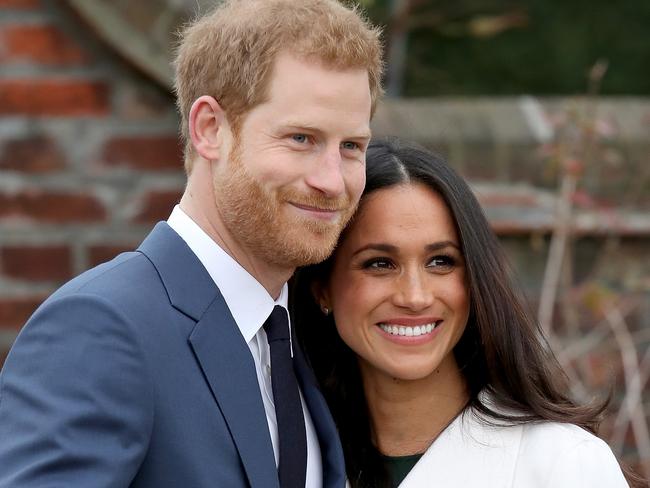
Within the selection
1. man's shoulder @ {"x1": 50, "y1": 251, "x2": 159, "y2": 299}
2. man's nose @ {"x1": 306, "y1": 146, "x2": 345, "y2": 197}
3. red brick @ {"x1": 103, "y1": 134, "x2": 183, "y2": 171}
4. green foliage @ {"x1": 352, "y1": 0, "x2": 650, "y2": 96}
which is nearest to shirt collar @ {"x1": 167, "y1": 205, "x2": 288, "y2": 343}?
man's shoulder @ {"x1": 50, "y1": 251, "x2": 159, "y2": 299}

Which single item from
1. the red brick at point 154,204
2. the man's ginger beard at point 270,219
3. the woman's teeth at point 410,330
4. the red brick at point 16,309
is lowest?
the red brick at point 16,309

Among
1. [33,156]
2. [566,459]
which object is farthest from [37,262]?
[566,459]

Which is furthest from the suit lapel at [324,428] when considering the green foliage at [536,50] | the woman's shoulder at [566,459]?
the green foliage at [536,50]

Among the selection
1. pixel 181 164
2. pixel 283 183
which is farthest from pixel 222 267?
pixel 181 164

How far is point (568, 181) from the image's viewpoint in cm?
458

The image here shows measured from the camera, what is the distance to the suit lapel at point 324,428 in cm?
287

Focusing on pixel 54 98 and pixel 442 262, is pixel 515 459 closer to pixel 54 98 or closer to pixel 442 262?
pixel 442 262

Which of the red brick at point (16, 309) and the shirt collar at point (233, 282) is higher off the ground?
the shirt collar at point (233, 282)

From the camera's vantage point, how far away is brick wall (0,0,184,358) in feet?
14.0

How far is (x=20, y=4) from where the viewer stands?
4.23 meters

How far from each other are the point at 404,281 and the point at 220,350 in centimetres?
55

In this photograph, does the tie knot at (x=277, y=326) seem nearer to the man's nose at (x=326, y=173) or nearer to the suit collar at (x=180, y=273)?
the suit collar at (x=180, y=273)

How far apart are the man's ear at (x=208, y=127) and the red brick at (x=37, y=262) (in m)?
1.66

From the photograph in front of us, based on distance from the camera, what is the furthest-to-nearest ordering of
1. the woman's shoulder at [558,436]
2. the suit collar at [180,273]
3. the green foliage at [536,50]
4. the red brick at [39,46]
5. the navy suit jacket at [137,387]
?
1. the green foliage at [536,50]
2. the red brick at [39,46]
3. the woman's shoulder at [558,436]
4. the suit collar at [180,273]
5. the navy suit jacket at [137,387]
